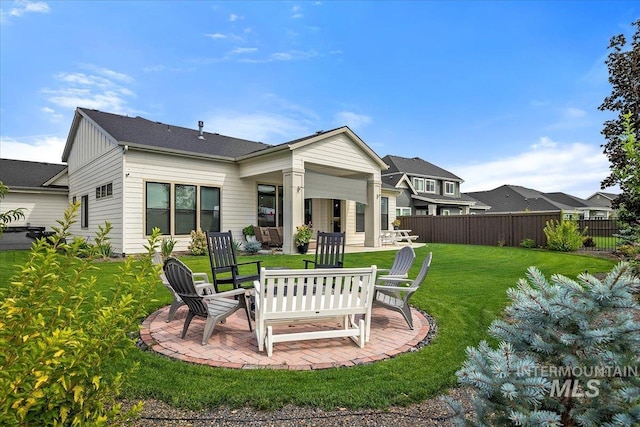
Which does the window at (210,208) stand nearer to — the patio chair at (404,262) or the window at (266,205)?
the window at (266,205)

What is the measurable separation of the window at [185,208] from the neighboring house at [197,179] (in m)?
0.04

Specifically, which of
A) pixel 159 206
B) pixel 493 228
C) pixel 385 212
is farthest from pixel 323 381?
pixel 493 228

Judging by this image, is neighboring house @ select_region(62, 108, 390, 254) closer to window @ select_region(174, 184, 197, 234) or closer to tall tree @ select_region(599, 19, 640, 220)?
window @ select_region(174, 184, 197, 234)

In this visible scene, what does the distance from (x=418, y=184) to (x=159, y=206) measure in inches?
937

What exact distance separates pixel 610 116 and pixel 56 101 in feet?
69.5

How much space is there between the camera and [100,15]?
9336 mm

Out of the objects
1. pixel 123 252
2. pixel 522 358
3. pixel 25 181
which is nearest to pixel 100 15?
pixel 123 252

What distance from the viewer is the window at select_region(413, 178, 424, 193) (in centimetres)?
3081

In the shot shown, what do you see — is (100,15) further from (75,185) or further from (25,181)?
(25,181)

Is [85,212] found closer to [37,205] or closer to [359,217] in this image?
[37,205]

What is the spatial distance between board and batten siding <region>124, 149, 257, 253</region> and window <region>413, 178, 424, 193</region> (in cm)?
1952

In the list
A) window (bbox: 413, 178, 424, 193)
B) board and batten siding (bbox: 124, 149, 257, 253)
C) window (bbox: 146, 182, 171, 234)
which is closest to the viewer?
board and batten siding (bbox: 124, 149, 257, 253)

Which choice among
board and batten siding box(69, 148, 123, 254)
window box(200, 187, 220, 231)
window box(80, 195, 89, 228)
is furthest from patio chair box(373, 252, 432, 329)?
window box(80, 195, 89, 228)

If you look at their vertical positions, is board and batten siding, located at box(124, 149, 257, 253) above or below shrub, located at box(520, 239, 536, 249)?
above
